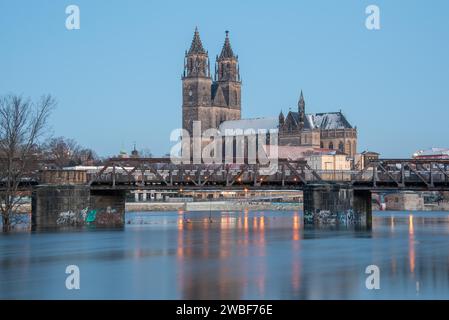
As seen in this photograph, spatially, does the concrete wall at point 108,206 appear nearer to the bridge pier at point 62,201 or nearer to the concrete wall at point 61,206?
the bridge pier at point 62,201

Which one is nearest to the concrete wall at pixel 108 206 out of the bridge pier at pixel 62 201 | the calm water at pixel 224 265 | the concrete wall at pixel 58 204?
the bridge pier at pixel 62 201

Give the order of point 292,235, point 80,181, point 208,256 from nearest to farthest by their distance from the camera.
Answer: point 208,256, point 292,235, point 80,181

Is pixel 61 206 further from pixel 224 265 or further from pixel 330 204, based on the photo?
pixel 224 265

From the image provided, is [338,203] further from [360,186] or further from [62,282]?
[62,282]

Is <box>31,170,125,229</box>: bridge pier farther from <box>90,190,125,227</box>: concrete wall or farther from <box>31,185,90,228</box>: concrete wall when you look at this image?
<box>90,190,125,227</box>: concrete wall

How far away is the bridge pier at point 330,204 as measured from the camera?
285ft

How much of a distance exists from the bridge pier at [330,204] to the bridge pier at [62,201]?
21.5m

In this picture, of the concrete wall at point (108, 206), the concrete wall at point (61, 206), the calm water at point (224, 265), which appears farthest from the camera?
the concrete wall at point (108, 206)

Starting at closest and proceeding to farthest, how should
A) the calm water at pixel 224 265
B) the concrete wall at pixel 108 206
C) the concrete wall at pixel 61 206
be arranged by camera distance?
the calm water at pixel 224 265 → the concrete wall at pixel 61 206 → the concrete wall at pixel 108 206

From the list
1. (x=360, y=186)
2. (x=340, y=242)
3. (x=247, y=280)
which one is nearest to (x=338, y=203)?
(x=360, y=186)

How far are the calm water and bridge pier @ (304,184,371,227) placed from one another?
5.19 m
